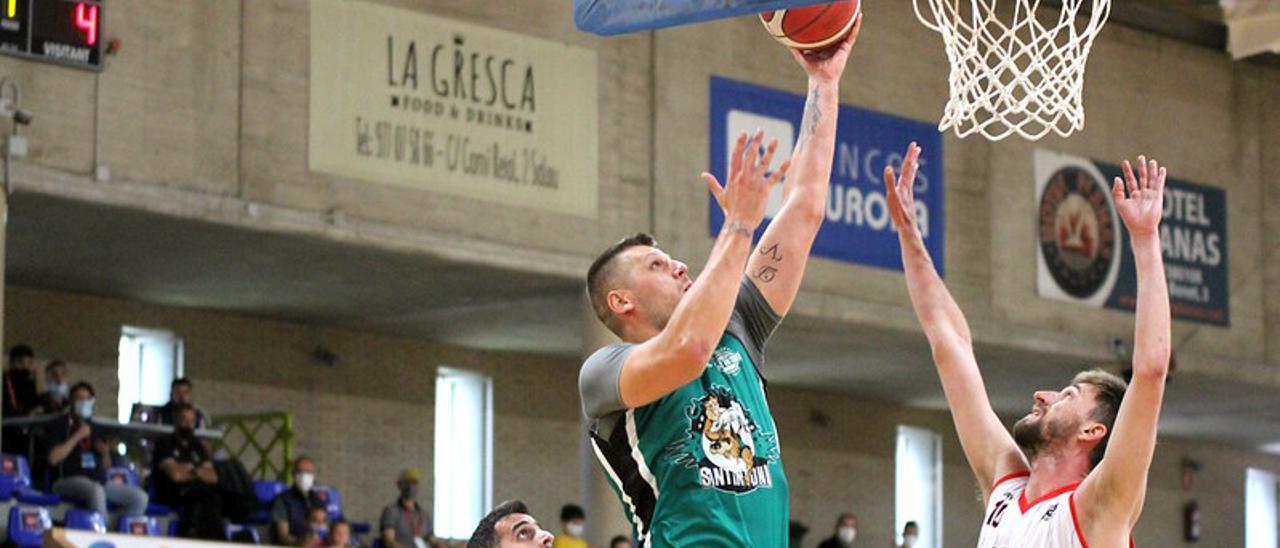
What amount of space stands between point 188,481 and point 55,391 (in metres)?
1.42

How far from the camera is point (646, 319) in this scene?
18.8 feet

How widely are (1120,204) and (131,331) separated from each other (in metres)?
17.8

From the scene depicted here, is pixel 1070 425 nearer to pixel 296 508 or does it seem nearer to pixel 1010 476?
pixel 1010 476

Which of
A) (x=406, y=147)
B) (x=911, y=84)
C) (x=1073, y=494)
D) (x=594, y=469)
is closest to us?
(x=1073, y=494)

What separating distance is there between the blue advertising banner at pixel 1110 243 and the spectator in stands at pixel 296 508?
8.69 metres

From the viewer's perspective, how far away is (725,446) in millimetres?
5562

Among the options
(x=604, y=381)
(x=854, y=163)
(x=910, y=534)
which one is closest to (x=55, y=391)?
(x=854, y=163)

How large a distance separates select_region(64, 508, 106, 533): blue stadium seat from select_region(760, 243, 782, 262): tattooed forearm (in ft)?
41.1

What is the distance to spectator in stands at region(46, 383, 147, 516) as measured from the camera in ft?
58.8

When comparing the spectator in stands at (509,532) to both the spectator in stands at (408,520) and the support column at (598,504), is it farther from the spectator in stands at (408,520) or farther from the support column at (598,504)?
the spectator in stands at (408,520)

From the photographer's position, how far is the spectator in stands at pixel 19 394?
18922mm

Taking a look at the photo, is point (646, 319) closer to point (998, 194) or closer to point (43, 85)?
point (43, 85)

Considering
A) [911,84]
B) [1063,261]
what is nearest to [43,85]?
[911,84]

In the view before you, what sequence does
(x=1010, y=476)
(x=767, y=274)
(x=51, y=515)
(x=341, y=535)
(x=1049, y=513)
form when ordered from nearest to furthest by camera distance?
(x=767, y=274), (x=1049, y=513), (x=1010, y=476), (x=51, y=515), (x=341, y=535)
